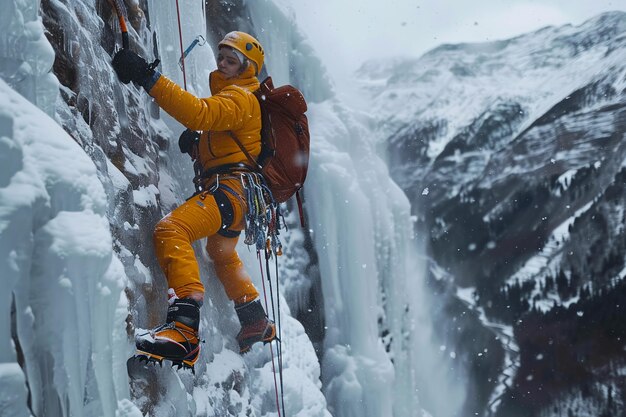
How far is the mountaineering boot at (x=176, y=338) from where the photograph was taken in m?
1.87

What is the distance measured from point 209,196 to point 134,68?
0.59m

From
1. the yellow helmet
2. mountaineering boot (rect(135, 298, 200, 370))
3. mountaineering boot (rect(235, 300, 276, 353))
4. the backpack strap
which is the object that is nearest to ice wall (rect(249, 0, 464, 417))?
mountaineering boot (rect(235, 300, 276, 353))

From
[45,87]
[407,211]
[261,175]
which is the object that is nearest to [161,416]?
[261,175]

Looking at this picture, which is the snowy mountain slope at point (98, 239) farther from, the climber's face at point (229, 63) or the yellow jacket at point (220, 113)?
the climber's face at point (229, 63)

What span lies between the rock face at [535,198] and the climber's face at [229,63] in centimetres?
2551

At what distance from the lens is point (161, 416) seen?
85.4 inches

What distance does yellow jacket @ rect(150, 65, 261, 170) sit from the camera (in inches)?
84.5

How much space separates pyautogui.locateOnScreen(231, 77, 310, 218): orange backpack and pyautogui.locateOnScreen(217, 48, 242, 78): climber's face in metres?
0.14

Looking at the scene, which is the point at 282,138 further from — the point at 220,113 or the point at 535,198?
the point at 535,198

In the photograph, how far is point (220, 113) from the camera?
2.27m

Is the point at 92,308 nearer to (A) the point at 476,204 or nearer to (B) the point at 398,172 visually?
(A) the point at 476,204

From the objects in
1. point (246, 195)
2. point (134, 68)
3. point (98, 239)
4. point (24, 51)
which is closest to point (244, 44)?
point (134, 68)

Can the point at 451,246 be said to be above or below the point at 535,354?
above

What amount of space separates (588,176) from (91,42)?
37654mm
